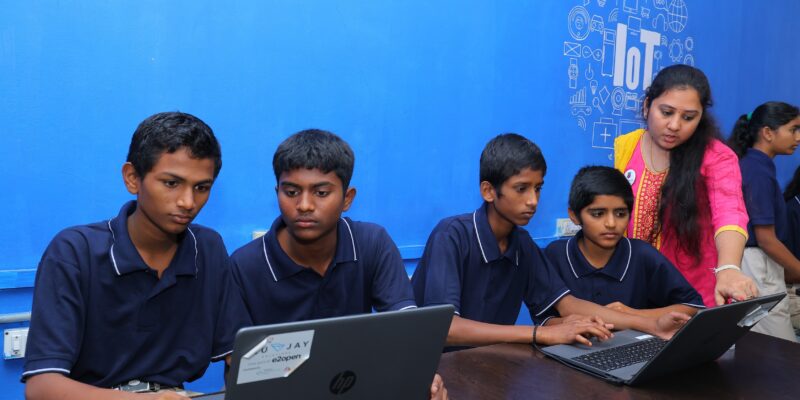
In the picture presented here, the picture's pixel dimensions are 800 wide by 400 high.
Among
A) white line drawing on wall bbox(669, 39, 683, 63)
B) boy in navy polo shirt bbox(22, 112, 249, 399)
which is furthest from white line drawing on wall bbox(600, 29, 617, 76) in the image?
boy in navy polo shirt bbox(22, 112, 249, 399)

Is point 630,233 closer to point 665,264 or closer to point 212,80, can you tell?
point 665,264

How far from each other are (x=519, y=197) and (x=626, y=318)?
46cm

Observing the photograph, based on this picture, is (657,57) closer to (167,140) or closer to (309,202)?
(309,202)

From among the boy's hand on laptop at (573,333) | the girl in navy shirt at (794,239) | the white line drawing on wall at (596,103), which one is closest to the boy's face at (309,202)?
the boy's hand on laptop at (573,333)

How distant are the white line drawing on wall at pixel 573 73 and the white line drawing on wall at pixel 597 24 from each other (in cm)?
20

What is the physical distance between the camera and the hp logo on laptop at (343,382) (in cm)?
88

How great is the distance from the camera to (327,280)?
1692mm

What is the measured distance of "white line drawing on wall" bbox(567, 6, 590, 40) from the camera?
10.5 feet

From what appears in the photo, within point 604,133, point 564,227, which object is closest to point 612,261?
point 564,227

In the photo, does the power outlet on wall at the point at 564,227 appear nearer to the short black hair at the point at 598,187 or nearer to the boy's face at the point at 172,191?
the short black hair at the point at 598,187

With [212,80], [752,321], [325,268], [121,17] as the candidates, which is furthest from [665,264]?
[121,17]

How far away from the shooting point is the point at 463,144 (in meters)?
2.89

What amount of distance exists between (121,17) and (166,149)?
85cm

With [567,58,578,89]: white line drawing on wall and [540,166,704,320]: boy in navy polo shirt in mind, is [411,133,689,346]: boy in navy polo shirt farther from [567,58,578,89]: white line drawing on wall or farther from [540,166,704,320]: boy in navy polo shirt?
[567,58,578,89]: white line drawing on wall
